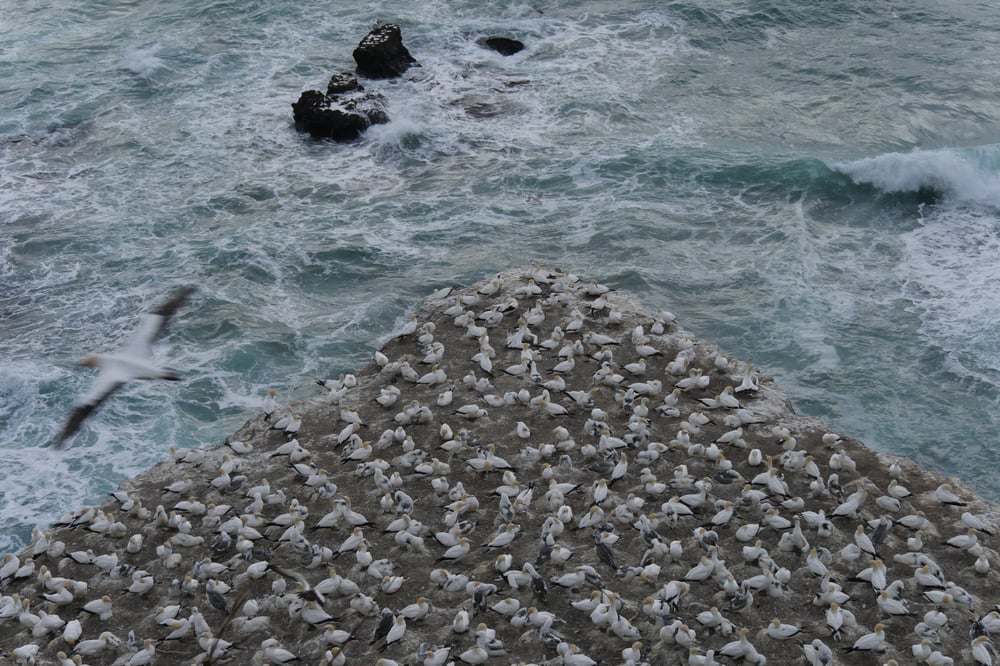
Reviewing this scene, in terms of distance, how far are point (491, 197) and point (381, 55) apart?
8576mm

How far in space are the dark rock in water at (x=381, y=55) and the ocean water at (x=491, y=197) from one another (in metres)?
0.76

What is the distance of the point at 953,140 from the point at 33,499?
26.6 m

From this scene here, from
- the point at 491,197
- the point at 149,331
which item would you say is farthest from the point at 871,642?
the point at 491,197

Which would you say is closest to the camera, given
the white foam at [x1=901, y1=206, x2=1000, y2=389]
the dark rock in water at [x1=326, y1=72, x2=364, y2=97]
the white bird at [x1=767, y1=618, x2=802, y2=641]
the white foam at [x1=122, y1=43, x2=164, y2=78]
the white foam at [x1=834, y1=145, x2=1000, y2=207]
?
the white bird at [x1=767, y1=618, x2=802, y2=641]

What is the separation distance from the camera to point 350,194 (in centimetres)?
2842

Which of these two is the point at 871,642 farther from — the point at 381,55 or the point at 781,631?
the point at 381,55

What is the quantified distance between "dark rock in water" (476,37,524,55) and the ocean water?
324mm

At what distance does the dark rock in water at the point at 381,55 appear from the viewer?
1332 inches

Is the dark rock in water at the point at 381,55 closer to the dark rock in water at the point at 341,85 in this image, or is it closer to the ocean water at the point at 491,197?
the ocean water at the point at 491,197

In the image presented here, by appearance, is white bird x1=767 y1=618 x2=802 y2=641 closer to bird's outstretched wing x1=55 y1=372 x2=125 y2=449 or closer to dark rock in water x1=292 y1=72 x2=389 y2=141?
bird's outstretched wing x1=55 y1=372 x2=125 y2=449

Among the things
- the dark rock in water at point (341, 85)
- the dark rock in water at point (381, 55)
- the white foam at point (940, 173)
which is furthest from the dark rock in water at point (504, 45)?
the white foam at point (940, 173)

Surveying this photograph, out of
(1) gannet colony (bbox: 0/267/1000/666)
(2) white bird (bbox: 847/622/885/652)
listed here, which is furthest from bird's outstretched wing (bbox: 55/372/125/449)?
(2) white bird (bbox: 847/622/885/652)

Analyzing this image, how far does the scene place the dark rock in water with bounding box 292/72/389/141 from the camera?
3088 centimetres

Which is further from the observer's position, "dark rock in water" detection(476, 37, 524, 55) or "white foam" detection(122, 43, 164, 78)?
"dark rock in water" detection(476, 37, 524, 55)
